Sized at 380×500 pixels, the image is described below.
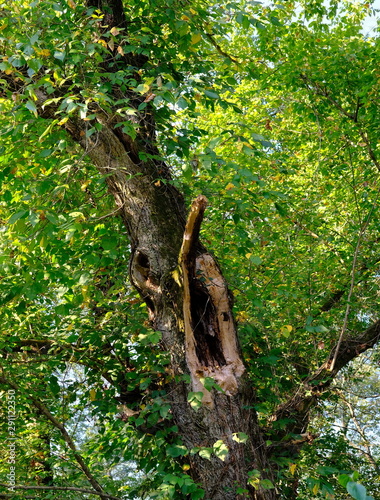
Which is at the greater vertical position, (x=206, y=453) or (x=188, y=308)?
(x=188, y=308)

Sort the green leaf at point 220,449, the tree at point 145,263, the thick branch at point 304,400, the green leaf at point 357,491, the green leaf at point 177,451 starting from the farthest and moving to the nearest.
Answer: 1. the thick branch at point 304,400
2. the tree at point 145,263
3. the green leaf at point 177,451
4. the green leaf at point 220,449
5. the green leaf at point 357,491

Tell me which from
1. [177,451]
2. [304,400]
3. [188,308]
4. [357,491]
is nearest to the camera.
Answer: [357,491]

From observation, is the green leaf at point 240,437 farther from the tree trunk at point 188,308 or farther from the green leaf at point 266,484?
the green leaf at point 266,484

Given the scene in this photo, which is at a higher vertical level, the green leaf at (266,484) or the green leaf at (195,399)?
the green leaf at (195,399)

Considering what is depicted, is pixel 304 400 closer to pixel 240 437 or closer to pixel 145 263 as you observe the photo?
pixel 240 437

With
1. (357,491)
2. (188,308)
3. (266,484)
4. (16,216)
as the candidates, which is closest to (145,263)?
(188,308)

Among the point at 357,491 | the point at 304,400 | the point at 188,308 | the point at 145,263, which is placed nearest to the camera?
the point at 357,491

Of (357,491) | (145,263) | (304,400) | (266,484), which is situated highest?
(145,263)

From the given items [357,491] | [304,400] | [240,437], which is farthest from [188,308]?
[357,491]

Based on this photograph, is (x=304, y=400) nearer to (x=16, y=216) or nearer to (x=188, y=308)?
(x=188, y=308)

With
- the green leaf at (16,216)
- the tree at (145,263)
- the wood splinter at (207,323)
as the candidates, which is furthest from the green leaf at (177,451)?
the green leaf at (16,216)

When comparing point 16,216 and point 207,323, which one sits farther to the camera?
point 207,323

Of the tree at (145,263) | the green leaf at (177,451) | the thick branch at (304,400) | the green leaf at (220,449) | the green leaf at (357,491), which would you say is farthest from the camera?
the thick branch at (304,400)

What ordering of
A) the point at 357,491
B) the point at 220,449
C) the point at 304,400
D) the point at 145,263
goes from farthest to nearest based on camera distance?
the point at 304,400
the point at 145,263
the point at 220,449
the point at 357,491
